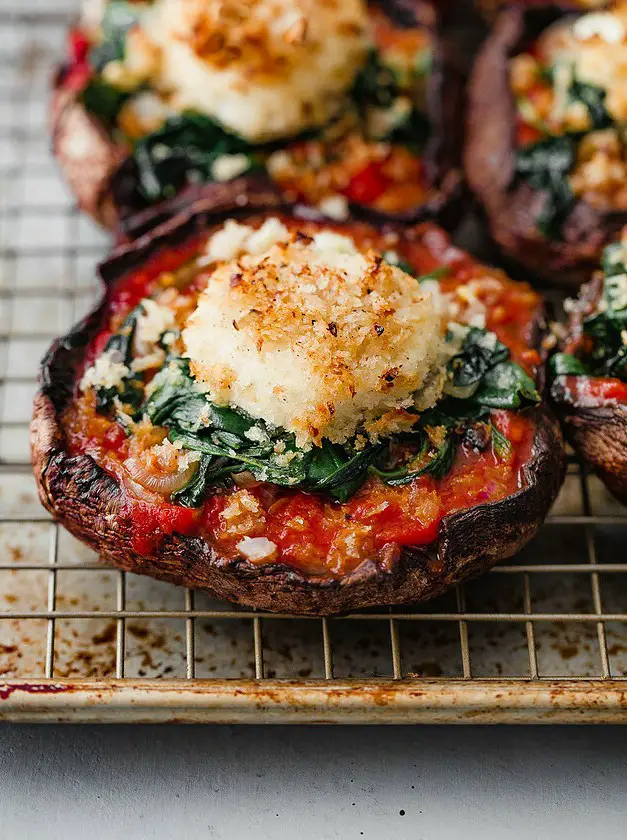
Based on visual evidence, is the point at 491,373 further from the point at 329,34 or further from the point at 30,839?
the point at 30,839

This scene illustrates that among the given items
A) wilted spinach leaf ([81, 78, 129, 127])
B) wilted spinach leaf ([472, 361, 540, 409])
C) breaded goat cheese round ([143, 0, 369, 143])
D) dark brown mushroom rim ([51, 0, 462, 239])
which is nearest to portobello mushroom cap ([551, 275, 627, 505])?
wilted spinach leaf ([472, 361, 540, 409])

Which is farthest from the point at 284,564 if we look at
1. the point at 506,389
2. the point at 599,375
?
the point at 599,375

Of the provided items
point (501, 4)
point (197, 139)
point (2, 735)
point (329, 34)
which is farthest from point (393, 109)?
point (2, 735)

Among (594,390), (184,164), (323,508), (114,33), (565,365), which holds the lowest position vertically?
(323,508)

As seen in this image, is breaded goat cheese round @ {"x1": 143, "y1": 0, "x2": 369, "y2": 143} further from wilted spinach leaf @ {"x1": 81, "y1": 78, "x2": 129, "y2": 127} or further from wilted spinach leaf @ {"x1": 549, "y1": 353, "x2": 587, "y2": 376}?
wilted spinach leaf @ {"x1": 549, "y1": 353, "x2": 587, "y2": 376}

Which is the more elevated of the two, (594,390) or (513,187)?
(513,187)

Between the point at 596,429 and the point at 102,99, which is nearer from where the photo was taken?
the point at 596,429

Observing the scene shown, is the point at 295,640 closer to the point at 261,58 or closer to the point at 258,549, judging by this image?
the point at 258,549
